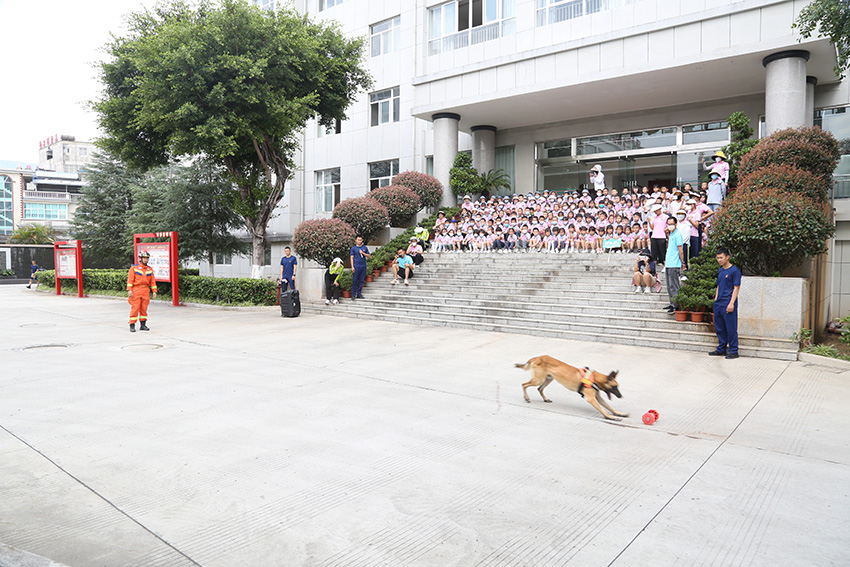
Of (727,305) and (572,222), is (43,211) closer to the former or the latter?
(572,222)

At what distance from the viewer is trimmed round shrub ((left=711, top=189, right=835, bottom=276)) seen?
30.3 feet

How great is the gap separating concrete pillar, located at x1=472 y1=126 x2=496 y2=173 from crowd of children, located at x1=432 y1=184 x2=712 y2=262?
3154 mm

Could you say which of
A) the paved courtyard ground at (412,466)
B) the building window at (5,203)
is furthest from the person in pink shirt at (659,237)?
the building window at (5,203)

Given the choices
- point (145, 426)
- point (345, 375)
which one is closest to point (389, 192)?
point (345, 375)

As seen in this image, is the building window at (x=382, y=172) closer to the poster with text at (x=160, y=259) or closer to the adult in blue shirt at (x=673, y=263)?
the poster with text at (x=160, y=259)

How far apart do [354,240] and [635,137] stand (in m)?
11.2

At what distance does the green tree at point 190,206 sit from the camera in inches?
874

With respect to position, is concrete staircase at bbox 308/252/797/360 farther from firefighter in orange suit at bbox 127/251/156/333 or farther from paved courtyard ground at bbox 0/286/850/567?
firefighter in orange suit at bbox 127/251/156/333

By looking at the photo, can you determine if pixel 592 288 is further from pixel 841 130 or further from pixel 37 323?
pixel 37 323

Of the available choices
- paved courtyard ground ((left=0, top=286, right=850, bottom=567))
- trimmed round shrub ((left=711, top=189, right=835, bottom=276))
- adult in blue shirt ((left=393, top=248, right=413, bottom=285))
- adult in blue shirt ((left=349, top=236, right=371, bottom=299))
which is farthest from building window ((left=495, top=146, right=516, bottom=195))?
paved courtyard ground ((left=0, top=286, right=850, bottom=567))

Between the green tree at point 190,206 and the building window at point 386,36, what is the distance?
10.0 metres

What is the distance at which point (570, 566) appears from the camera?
9.49 ft

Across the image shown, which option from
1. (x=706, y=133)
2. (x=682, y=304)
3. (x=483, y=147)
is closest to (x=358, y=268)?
(x=682, y=304)

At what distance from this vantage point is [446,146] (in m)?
21.3
